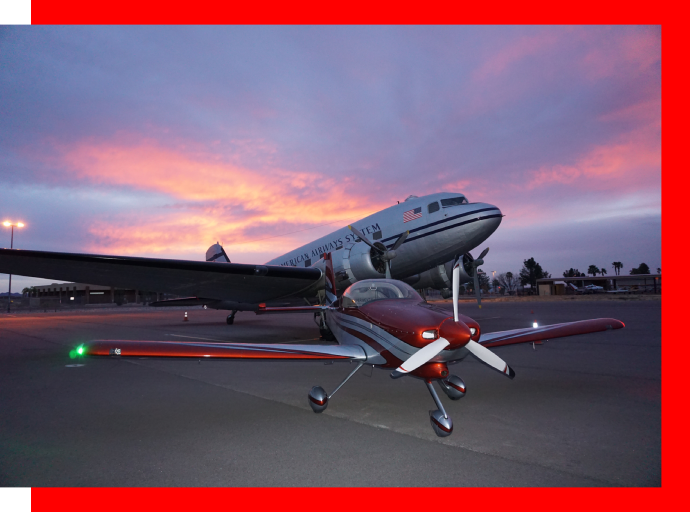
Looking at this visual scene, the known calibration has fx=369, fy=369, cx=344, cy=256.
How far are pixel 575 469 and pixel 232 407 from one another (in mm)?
4666

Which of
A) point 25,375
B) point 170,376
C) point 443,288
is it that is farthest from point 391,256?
point 25,375

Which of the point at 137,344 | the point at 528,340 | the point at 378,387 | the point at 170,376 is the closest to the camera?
the point at 137,344

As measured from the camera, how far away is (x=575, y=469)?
11.7ft

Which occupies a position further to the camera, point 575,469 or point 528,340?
point 528,340

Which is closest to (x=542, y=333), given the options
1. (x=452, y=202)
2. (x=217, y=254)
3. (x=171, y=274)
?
(x=452, y=202)

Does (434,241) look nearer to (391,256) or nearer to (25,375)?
(391,256)

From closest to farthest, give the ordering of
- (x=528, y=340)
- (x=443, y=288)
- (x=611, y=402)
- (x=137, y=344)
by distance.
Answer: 1. (x=137, y=344)
2. (x=611, y=402)
3. (x=528, y=340)
4. (x=443, y=288)

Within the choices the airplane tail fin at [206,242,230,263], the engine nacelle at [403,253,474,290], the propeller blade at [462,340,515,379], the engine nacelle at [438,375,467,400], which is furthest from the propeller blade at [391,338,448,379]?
the airplane tail fin at [206,242,230,263]

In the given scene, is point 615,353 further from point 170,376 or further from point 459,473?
point 170,376

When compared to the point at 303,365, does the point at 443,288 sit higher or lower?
higher

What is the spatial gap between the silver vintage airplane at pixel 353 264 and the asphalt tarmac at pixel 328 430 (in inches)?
189

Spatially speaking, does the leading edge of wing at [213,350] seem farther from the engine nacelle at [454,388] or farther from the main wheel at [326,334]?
the main wheel at [326,334]

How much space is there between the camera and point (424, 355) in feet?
15.2

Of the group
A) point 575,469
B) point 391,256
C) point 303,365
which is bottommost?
point 303,365
